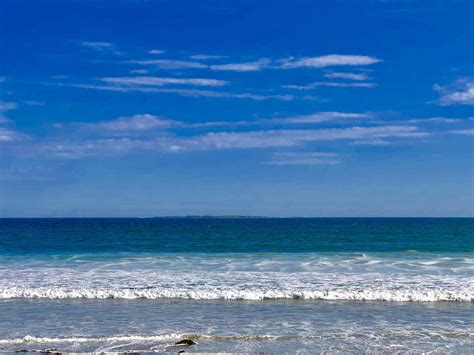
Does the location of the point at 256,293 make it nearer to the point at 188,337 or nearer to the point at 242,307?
the point at 242,307

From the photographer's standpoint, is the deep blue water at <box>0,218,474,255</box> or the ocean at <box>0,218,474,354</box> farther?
the deep blue water at <box>0,218,474,255</box>

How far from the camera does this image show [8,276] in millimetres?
20625

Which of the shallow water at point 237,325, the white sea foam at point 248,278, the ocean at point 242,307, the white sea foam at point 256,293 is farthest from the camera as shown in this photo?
the white sea foam at point 248,278

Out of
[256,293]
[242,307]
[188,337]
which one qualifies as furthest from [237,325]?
[256,293]

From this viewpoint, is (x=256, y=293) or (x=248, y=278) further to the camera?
(x=248, y=278)

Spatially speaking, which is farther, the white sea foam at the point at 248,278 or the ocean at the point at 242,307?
the white sea foam at the point at 248,278

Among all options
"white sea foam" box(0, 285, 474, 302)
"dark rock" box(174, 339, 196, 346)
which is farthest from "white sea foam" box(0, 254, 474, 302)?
"dark rock" box(174, 339, 196, 346)

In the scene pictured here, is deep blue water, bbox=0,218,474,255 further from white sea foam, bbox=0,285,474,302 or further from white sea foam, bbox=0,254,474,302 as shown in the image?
white sea foam, bbox=0,285,474,302

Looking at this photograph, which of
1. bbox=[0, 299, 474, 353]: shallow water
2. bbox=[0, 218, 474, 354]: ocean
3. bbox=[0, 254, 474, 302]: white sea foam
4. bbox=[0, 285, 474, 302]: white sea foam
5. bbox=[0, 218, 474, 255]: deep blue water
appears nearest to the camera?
bbox=[0, 299, 474, 353]: shallow water

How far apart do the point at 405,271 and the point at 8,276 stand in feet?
53.2

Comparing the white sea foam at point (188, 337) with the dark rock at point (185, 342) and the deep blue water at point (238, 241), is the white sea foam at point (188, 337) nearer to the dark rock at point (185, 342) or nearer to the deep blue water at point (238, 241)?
the dark rock at point (185, 342)

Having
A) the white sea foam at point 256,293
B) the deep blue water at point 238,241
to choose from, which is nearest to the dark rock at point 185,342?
the white sea foam at point 256,293

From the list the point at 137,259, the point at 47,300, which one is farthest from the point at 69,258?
the point at 47,300

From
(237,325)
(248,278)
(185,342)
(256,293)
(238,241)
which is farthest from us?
(238,241)
